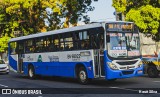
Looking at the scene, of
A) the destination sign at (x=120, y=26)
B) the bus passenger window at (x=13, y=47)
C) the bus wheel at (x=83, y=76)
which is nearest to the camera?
the destination sign at (x=120, y=26)

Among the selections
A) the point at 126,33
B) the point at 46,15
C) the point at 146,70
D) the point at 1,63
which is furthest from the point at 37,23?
the point at 126,33

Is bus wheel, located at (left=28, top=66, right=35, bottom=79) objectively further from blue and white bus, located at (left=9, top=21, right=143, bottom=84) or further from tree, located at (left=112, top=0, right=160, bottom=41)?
tree, located at (left=112, top=0, right=160, bottom=41)

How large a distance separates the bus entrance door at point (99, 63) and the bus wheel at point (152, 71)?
566cm

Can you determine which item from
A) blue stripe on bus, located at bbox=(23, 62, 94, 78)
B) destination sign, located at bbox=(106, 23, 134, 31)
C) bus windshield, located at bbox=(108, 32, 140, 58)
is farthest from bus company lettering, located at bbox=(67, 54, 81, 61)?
destination sign, located at bbox=(106, 23, 134, 31)

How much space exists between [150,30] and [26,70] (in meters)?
9.88

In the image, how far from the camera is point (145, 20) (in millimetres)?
26219

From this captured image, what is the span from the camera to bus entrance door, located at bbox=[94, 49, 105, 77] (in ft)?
52.6

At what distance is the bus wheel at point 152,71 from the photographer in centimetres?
2070

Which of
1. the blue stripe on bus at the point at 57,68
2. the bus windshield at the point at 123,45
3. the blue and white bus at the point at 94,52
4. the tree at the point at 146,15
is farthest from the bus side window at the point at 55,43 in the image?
the tree at the point at 146,15

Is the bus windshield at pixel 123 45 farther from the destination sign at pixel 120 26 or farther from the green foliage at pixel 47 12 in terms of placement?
the green foliage at pixel 47 12

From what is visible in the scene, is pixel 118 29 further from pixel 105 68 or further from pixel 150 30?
pixel 150 30

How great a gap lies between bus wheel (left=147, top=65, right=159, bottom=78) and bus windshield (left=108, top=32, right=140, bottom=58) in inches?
170

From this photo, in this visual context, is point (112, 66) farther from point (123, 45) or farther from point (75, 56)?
point (75, 56)

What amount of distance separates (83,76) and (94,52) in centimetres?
161
